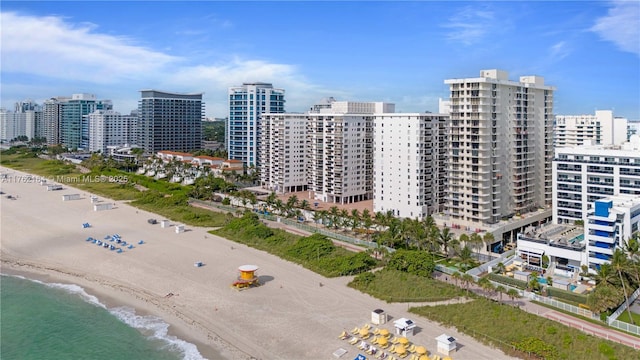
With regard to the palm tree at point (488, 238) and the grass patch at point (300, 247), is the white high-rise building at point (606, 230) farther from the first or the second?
the grass patch at point (300, 247)

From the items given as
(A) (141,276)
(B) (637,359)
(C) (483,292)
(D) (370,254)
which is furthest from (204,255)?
(B) (637,359)

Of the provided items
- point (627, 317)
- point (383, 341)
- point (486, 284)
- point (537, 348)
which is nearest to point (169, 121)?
point (486, 284)

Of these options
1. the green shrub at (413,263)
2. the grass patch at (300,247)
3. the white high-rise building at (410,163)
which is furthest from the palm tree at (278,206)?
the green shrub at (413,263)

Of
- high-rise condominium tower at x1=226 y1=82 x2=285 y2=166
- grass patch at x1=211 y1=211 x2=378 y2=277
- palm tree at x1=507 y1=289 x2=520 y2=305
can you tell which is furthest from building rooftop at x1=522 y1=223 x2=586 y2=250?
high-rise condominium tower at x1=226 y1=82 x2=285 y2=166

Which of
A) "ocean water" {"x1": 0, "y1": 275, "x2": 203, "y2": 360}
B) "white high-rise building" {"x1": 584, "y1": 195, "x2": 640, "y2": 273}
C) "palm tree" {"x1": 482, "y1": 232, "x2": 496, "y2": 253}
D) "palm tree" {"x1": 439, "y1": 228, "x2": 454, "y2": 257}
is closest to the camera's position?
"ocean water" {"x1": 0, "y1": 275, "x2": 203, "y2": 360}

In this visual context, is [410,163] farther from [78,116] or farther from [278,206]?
[78,116]

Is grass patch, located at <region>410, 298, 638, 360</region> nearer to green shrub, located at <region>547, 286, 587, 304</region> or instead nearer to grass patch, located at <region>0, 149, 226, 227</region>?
green shrub, located at <region>547, 286, 587, 304</region>

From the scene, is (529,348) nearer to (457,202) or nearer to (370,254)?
(370,254)
